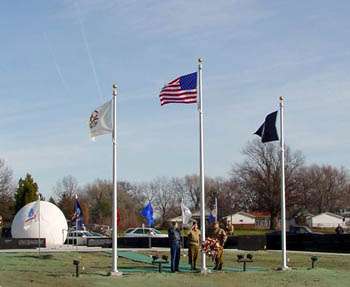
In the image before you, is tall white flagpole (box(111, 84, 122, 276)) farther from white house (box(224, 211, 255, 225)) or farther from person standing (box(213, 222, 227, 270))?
white house (box(224, 211, 255, 225))

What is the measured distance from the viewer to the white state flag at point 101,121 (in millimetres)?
23484

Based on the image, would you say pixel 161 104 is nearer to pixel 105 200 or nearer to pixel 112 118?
pixel 112 118

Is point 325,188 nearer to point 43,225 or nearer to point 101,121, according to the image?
point 43,225

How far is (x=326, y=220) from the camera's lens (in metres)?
123

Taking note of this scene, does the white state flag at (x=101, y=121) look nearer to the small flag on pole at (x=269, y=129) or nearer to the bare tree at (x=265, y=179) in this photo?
the small flag on pole at (x=269, y=129)

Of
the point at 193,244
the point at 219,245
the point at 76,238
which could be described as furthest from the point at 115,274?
the point at 76,238

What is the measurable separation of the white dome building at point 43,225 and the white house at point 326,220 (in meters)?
75.1

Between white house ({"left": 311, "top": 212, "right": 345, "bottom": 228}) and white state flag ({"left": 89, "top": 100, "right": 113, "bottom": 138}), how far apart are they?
325 ft

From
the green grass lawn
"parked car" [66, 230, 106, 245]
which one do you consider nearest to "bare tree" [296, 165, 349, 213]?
"parked car" [66, 230, 106, 245]

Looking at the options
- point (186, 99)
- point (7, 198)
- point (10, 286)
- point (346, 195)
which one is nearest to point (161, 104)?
point (186, 99)

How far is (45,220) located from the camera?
49250mm

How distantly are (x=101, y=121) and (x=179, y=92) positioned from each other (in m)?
2.74

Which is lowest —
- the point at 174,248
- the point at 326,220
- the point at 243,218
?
the point at 174,248

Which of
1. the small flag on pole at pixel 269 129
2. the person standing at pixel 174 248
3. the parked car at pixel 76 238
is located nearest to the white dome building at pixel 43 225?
the parked car at pixel 76 238
